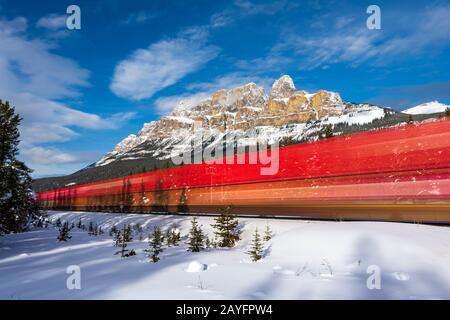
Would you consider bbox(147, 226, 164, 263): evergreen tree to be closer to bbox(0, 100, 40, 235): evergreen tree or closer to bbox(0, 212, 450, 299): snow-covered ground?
bbox(0, 212, 450, 299): snow-covered ground

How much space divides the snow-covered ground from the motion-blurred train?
1.35m

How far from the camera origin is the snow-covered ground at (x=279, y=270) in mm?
5805

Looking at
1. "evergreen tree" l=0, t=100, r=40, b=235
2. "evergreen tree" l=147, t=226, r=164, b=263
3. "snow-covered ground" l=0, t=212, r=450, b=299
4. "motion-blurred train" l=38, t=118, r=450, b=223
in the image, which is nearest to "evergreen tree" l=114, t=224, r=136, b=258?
"snow-covered ground" l=0, t=212, r=450, b=299

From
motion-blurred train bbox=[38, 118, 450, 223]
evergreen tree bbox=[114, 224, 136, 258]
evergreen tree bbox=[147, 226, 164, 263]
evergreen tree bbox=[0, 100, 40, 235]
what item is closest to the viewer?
evergreen tree bbox=[147, 226, 164, 263]

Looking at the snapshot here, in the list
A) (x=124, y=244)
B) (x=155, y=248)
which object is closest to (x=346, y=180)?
(x=155, y=248)

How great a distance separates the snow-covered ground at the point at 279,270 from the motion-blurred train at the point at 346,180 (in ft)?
4.43

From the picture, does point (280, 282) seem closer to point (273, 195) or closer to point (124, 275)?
point (124, 275)

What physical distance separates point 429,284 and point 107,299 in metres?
5.71

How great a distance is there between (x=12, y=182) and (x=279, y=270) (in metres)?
10.9

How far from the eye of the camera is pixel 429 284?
6574 mm

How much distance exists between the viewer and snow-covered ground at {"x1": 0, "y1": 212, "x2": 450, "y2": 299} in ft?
19.0

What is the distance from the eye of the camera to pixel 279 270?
7703 mm

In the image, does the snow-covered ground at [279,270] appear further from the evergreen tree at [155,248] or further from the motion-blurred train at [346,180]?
the motion-blurred train at [346,180]

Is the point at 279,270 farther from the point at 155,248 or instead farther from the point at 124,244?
the point at 124,244
